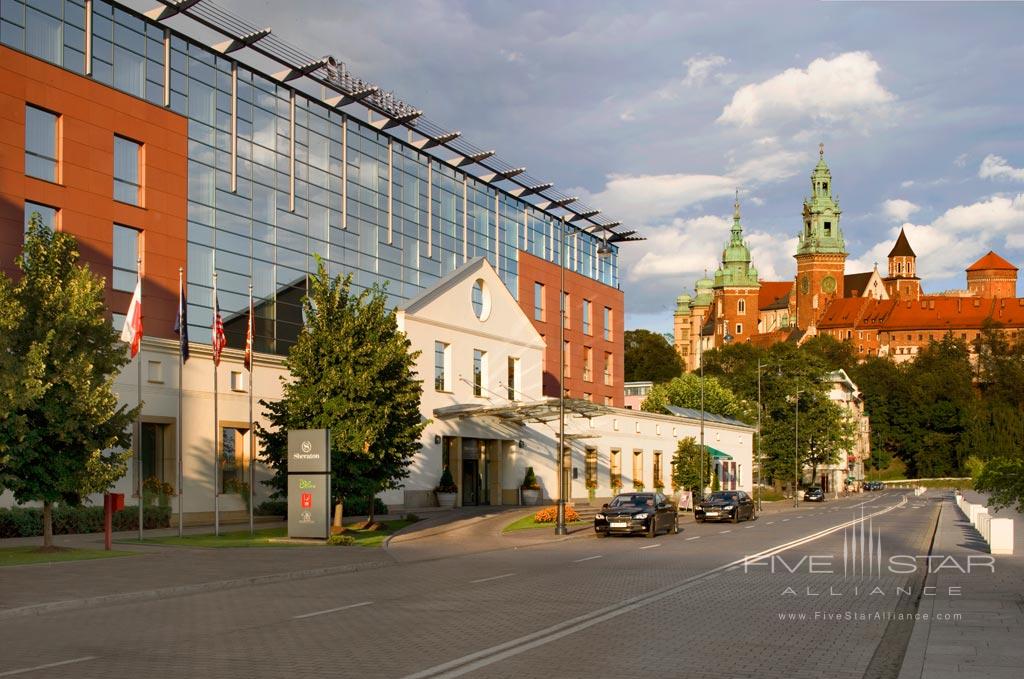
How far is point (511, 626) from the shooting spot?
1378 cm

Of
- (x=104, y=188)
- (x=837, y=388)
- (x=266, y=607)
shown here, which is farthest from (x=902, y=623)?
(x=837, y=388)

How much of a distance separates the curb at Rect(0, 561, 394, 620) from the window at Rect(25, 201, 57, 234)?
19.1 meters

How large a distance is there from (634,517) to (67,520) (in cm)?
1776

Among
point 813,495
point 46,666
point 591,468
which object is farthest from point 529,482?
point 46,666

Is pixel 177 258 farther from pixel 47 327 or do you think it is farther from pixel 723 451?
pixel 723 451

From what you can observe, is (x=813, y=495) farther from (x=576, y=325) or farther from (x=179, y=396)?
(x=179, y=396)

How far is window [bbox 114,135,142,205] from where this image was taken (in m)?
39.1

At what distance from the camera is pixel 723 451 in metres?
80.8

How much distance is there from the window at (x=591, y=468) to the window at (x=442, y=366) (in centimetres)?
1368

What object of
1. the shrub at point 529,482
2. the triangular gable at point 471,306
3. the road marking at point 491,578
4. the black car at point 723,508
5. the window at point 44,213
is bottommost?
the black car at point 723,508

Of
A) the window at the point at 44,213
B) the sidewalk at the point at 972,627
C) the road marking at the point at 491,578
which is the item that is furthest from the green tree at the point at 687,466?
the road marking at the point at 491,578

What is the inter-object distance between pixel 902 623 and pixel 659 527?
22677 mm

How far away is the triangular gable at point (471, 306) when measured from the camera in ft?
157

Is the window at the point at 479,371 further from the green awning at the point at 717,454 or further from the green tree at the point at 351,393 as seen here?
the green awning at the point at 717,454
